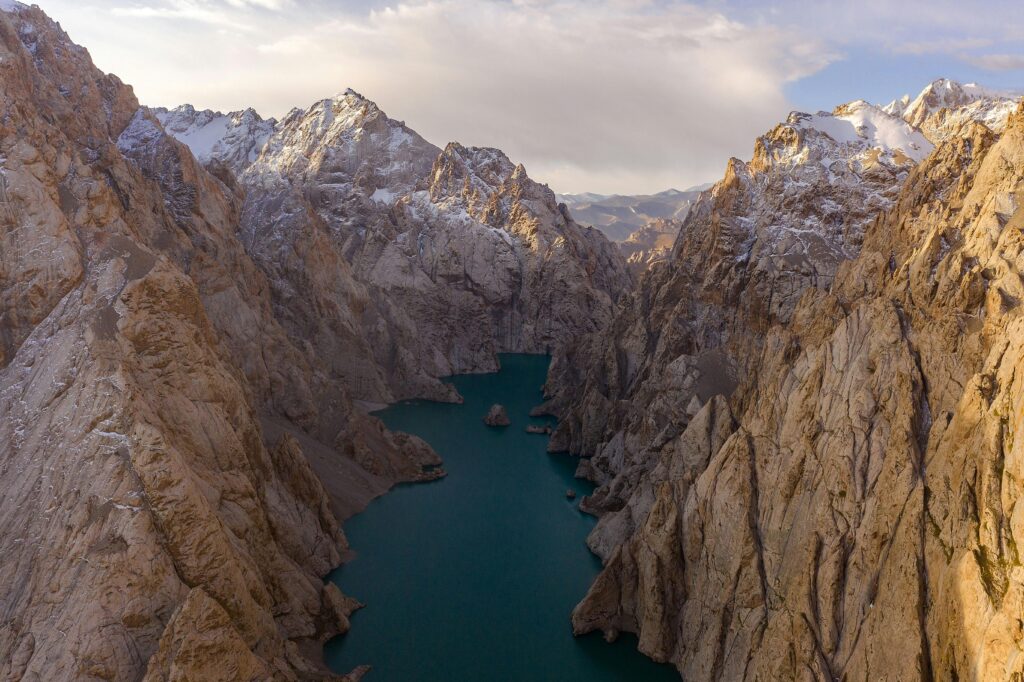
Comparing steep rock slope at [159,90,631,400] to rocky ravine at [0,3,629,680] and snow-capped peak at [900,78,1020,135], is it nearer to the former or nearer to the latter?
rocky ravine at [0,3,629,680]

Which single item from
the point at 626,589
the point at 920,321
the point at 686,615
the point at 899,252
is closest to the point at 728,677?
the point at 686,615

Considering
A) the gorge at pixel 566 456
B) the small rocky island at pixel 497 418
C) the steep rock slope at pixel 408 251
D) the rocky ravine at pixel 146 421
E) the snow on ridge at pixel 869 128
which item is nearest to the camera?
the gorge at pixel 566 456

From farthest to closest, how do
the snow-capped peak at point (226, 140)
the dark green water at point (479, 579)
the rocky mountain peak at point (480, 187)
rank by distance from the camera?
the snow-capped peak at point (226, 140) → the rocky mountain peak at point (480, 187) → the dark green water at point (479, 579)

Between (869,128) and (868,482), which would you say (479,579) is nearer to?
(868,482)

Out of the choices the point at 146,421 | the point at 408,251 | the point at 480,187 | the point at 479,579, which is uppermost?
the point at 480,187

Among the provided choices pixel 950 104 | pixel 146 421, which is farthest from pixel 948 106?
pixel 146 421

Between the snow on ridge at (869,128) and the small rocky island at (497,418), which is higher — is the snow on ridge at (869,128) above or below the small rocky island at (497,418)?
above

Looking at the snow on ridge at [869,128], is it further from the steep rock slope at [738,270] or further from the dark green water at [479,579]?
the dark green water at [479,579]

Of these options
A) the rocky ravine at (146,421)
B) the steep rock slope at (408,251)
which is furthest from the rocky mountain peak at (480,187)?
the rocky ravine at (146,421)
